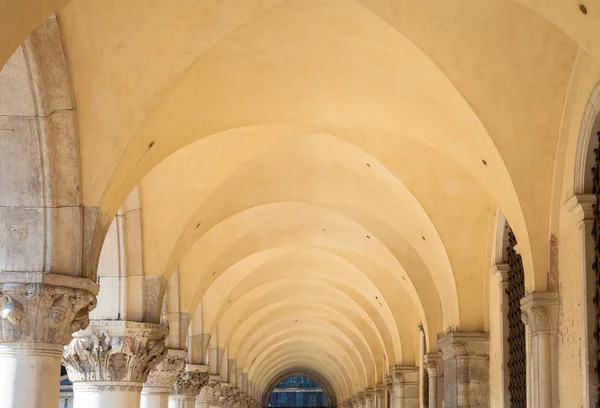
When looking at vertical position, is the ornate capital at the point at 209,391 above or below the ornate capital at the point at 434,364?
below

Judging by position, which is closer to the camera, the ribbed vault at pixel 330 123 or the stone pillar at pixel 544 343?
the ribbed vault at pixel 330 123

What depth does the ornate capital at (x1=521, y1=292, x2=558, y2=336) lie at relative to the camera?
10.5 metres

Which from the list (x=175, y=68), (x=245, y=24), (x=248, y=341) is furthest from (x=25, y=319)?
(x=248, y=341)

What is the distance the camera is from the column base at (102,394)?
1328 centimetres

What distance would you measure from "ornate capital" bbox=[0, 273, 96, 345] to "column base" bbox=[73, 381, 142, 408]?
3695mm

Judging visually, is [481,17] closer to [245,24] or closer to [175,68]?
[245,24]

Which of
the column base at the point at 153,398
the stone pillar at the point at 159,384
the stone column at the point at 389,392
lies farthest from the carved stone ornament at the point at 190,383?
the stone column at the point at 389,392

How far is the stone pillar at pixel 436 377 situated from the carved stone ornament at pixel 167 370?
4590 millimetres

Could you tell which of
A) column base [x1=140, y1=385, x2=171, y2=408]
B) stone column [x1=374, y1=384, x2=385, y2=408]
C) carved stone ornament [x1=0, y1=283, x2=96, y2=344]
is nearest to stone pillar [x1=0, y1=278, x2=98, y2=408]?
carved stone ornament [x1=0, y1=283, x2=96, y2=344]

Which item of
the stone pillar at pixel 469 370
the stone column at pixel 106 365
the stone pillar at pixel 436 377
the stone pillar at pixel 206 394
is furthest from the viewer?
the stone pillar at pixel 206 394

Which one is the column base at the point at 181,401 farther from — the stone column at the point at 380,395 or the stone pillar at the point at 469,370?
the stone column at the point at 380,395

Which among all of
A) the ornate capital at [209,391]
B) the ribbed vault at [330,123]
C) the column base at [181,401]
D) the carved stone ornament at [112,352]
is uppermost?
the ribbed vault at [330,123]

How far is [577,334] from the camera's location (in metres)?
9.83

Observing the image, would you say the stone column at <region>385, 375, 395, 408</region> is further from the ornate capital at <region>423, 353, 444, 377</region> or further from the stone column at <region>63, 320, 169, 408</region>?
the stone column at <region>63, 320, 169, 408</region>
